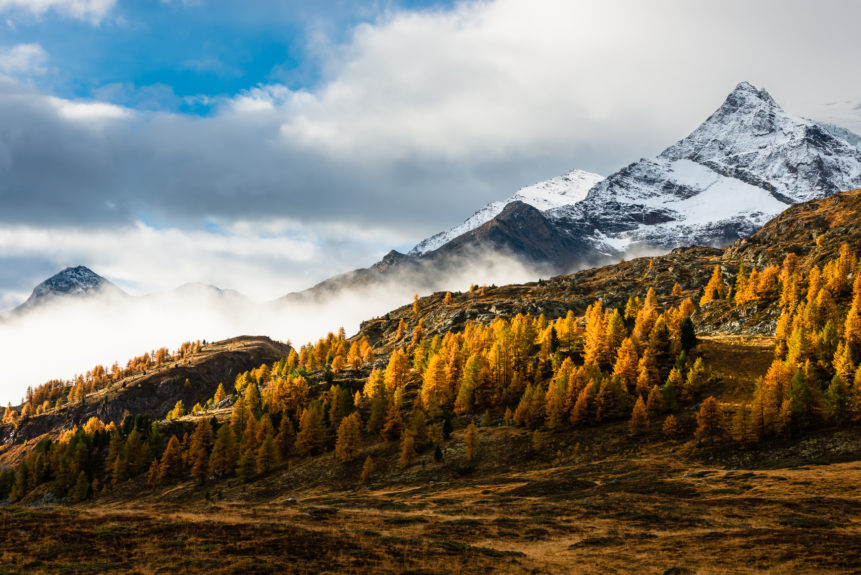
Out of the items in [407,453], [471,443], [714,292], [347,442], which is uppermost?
[714,292]

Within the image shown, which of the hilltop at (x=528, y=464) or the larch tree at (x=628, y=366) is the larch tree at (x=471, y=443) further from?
the larch tree at (x=628, y=366)

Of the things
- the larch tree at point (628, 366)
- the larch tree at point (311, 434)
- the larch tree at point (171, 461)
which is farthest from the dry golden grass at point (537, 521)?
the larch tree at point (171, 461)

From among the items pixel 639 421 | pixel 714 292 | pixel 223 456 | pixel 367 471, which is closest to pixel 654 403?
pixel 639 421

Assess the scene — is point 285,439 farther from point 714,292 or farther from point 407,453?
point 714,292

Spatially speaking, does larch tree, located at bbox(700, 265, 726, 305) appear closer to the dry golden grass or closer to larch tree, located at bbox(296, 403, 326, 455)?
the dry golden grass

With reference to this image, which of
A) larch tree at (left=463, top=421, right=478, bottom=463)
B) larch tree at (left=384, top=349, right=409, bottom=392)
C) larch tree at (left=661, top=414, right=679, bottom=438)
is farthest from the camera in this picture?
larch tree at (left=384, top=349, right=409, bottom=392)

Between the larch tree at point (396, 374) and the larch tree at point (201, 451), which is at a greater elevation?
the larch tree at point (396, 374)

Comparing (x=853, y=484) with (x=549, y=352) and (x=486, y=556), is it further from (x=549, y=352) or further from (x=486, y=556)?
(x=549, y=352)

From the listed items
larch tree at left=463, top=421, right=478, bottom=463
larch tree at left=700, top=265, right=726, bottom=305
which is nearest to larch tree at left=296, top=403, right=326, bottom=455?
larch tree at left=463, top=421, right=478, bottom=463

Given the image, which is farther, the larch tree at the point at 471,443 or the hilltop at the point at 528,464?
the larch tree at the point at 471,443

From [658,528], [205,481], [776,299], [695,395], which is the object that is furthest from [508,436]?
[776,299]

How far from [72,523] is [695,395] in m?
96.9

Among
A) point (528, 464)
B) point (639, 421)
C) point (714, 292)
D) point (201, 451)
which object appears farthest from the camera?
point (714, 292)

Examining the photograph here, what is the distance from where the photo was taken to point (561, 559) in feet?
114
